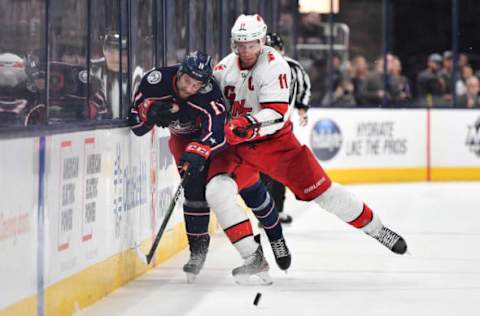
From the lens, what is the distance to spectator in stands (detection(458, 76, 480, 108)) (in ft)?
53.5

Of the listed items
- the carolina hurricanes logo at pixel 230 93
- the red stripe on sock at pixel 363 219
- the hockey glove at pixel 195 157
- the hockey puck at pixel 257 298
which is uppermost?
the carolina hurricanes logo at pixel 230 93

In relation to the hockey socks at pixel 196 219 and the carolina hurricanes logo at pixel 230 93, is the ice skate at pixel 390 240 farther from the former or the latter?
the carolina hurricanes logo at pixel 230 93

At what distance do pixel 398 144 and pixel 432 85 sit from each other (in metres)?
1.95

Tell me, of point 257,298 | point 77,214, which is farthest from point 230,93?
point 77,214

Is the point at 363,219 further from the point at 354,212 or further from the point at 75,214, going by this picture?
the point at 75,214

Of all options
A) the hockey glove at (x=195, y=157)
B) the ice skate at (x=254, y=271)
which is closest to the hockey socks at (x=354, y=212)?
the ice skate at (x=254, y=271)

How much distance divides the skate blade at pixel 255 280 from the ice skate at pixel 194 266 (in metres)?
0.22

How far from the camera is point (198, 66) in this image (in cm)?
694

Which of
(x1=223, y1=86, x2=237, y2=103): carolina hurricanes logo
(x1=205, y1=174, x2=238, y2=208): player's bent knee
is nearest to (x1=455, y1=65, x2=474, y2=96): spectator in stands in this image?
(x1=223, y1=86, x2=237, y2=103): carolina hurricanes logo

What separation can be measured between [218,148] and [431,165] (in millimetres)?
8598

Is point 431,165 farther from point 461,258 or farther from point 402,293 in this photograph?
point 402,293

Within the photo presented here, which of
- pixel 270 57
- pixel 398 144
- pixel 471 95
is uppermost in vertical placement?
pixel 471 95

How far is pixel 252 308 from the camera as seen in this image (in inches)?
252

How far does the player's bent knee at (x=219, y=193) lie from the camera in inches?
281
